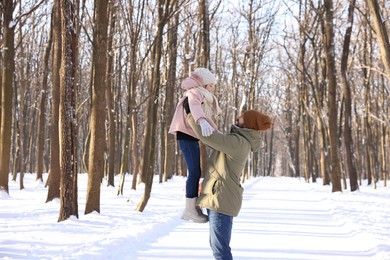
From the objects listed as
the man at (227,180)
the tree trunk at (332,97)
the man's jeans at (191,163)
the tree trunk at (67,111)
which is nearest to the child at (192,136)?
the man's jeans at (191,163)

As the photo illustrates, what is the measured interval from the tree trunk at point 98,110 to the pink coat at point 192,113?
20.1 ft

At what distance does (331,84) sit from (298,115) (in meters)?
20.9

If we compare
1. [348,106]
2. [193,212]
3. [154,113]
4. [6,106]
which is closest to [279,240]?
[193,212]

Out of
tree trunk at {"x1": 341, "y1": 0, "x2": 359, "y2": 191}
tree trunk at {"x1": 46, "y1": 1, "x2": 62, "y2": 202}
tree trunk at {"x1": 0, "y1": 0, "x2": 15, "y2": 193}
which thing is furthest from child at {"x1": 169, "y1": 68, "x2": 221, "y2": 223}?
tree trunk at {"x1": 341, "y1": 0, "x2": 359, "y2": 191}

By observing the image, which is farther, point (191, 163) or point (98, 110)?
point (98, 110)

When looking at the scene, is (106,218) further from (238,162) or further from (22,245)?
(238,162)

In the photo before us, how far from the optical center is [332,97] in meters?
19.3

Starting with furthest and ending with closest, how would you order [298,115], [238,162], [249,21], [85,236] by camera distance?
1. [298,115]
2. [249,21]
3. [85,236]
4. [238,162]

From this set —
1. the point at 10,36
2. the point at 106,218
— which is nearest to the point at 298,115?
the point at 10,36

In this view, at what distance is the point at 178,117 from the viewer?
4117 mm

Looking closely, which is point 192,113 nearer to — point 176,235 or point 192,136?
point 192,136

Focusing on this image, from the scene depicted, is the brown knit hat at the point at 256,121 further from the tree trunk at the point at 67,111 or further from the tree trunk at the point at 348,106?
the tree trunk at the point at 348,106

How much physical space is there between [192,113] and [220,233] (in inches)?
45.0

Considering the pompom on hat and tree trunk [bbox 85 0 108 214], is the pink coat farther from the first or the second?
tree trunk [bbox 85 0 108 214]
